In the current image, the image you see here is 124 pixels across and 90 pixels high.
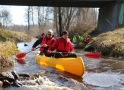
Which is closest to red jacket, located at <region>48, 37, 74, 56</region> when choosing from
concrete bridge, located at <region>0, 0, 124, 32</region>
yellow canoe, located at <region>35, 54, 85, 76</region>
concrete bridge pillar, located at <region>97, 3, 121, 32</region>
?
yellow canoe, located at <region>35, 54, 85, 76</region>

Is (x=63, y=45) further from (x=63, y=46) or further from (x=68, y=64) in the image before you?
(x=68, y=64)

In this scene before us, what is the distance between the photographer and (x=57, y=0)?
79.8ft

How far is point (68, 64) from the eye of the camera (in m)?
A: 8.35

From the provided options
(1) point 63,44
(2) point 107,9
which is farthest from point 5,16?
(1) point 63,44

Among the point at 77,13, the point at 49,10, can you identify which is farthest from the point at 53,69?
the point at 49,10

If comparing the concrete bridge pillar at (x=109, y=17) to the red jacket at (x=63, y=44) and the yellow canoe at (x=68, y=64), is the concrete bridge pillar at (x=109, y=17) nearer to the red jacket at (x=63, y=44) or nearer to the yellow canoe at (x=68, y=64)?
the red jacket at (x=63, y=44)

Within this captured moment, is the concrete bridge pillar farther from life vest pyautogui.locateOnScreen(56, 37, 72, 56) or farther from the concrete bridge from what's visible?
life vest pyautogui.locateOnScreen(56, 37, 72, 56)

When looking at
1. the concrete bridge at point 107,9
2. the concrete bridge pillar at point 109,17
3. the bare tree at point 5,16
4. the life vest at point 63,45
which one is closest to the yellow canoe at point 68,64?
the life vest at point 63,45

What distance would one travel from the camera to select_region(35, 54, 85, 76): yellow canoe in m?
7.81

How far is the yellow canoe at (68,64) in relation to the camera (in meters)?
7.81

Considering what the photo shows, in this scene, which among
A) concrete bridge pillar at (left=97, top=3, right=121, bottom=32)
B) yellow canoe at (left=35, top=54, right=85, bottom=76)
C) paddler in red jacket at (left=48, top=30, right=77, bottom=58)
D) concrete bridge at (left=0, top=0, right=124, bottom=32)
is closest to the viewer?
yellow canoe at (left=35, top=54, right=85, bottom=76)

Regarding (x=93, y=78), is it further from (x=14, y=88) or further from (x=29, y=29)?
(x=29, y=29)

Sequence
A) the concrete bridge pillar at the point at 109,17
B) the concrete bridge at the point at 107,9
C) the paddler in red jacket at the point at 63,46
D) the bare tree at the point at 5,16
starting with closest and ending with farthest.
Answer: the paddler in red jacket at the point at 63,46 → the concrete bridge at the point at 107,9 → the concrete bridge pillar at the point at 109,17 → the bare tree at the point at 5,16

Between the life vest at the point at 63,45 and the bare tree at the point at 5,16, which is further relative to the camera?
the bare tree at the point at 5,16
